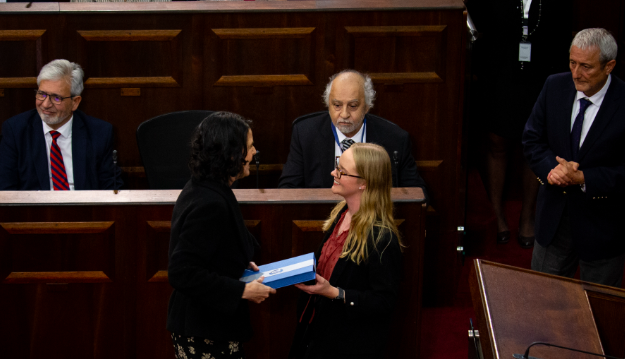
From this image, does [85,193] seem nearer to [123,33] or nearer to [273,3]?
[123,33]

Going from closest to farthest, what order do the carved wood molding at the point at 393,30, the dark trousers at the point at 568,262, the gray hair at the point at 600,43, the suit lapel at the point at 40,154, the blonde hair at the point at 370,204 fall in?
1. the blonde hair at the point at 370,204
2. the gray hair at the point at 600,43
3. the dark trousers at the point at 568,262
4. the suit lapel at the point at 40,154
5. the carved wood molding at the point at 393,30

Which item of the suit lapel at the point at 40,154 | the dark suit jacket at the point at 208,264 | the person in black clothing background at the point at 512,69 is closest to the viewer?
the dark suit jacket at the point at 208,264

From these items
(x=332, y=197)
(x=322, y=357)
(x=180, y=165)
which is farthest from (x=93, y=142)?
(x=322, y=357)

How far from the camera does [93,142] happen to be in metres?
3.55

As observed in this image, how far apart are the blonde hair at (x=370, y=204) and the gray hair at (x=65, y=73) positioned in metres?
1.85

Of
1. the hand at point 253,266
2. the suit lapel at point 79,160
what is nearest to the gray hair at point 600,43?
the hand at point 253,266

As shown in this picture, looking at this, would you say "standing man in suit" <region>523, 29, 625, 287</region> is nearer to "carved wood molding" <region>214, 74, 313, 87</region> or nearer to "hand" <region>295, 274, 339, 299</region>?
"hand" <region>295, 274, 339, 299</region>

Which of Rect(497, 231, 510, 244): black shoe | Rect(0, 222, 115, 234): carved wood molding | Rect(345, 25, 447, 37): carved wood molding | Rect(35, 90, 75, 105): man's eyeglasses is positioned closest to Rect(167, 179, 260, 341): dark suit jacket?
Rect(0, 222, 115, 234): carved wood molding

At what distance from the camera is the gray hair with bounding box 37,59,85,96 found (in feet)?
11.5

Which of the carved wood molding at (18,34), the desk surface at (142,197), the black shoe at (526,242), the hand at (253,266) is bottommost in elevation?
the black shoe at (526,242)

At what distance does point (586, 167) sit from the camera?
284 centimetres

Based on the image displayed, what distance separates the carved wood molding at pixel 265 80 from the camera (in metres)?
3.76

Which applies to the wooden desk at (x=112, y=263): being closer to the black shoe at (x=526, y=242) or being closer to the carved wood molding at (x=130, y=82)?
the carved wood molding at (x=130, y=82)

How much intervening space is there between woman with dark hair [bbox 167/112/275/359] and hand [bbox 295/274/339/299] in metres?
0.12
